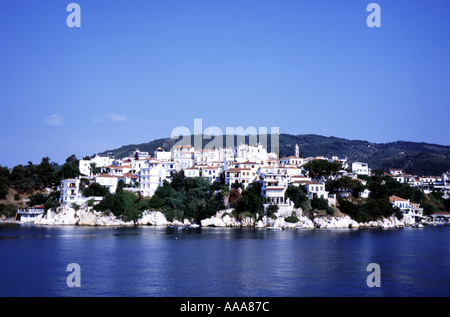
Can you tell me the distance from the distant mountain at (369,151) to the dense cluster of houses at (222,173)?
49.5 meters

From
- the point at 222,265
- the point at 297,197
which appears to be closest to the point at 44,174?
the point at 297,197

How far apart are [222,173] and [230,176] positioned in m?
4.31

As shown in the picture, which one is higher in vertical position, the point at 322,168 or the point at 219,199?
the point at 322,168

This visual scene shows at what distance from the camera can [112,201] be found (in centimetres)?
5556

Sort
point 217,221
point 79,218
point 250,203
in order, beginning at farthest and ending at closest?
point 79,218
point 217,221
point 250,203

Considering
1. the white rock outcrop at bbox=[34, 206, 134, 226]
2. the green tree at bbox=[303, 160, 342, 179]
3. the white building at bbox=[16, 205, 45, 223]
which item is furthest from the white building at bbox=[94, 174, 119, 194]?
the green tree at bbox=[303, 160, 342, 179]

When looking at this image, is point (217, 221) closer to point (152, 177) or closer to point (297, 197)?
point (297, 197)

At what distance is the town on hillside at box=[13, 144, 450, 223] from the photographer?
5447cm

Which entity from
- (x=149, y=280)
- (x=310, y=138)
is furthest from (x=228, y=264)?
(x=310, y=138)

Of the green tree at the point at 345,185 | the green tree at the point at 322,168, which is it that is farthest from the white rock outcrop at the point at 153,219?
the green tree at the point at 345,185

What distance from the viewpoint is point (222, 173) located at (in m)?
61.6

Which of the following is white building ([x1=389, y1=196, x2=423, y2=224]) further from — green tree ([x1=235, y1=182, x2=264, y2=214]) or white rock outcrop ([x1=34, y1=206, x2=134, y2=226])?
white rock outcrop ([x1=34, y1=206, x2=134, y2=226])

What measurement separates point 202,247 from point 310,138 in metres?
160
